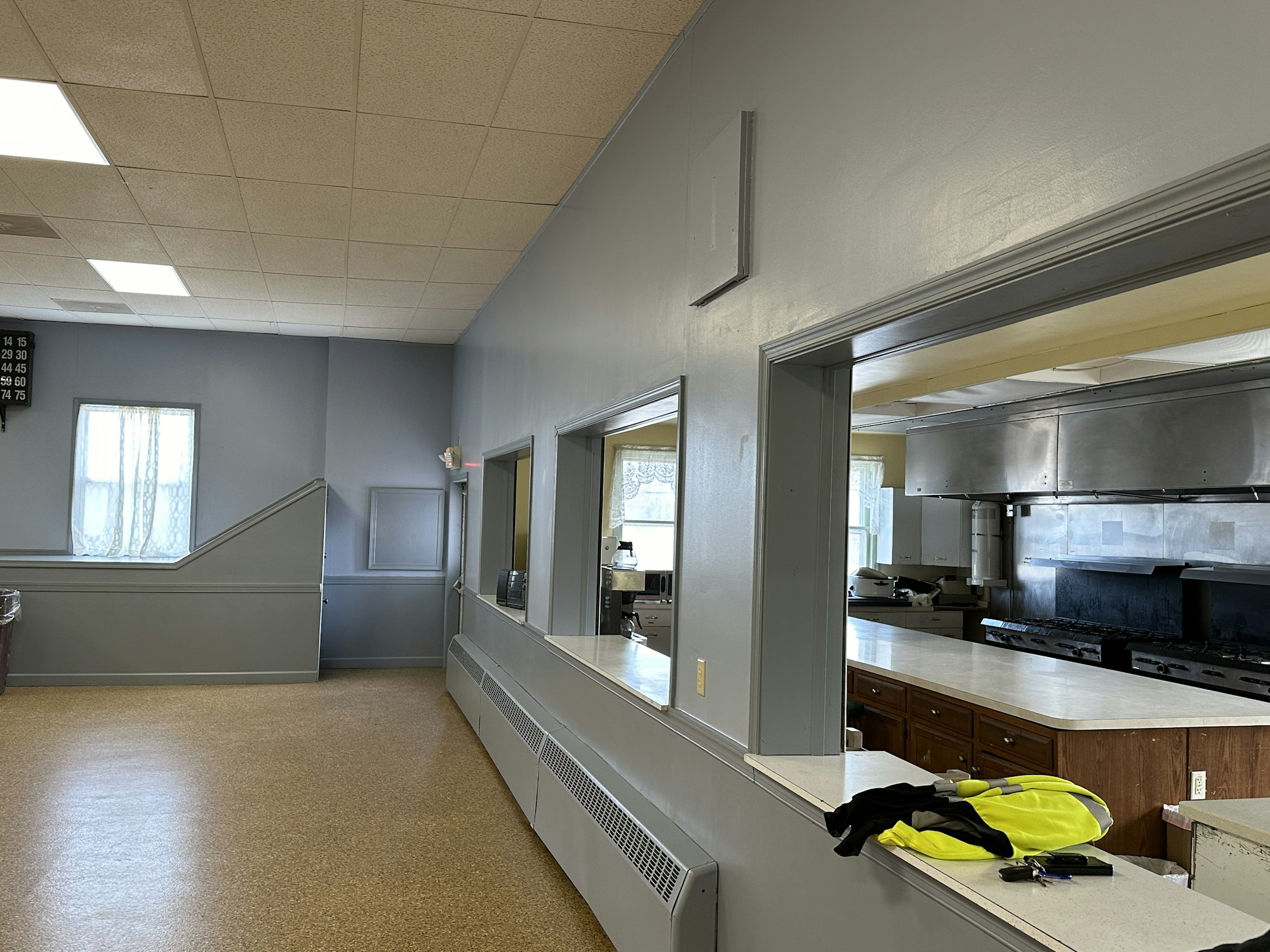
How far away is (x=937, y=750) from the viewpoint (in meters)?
→ 3.96

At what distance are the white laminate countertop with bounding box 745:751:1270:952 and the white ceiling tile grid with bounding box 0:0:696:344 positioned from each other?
2477mm

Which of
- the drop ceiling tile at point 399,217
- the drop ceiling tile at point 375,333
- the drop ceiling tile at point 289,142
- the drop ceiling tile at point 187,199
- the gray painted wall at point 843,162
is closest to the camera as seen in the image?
the gray painted wall at point 843,162

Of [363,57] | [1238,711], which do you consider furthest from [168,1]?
[1238,711]

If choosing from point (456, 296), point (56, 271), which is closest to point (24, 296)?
point (56, 271)

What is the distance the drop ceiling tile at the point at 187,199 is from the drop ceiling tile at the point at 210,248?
118mm

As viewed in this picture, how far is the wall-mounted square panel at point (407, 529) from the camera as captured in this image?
Answer: 8906 millimetres

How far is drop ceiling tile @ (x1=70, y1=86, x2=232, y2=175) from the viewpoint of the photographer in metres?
3.61

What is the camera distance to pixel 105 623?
764cm

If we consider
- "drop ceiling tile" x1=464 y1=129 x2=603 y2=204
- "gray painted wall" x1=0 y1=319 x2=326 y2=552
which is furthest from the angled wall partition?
"drop ceiling tile" x1=464 y1=129 x2=603 y2=204

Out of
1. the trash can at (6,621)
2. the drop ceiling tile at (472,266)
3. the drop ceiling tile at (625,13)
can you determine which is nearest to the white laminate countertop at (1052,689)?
the drop ceiling tile at (625,13)

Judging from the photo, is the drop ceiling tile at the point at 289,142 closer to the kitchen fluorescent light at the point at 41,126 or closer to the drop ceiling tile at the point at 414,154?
the drop ceiling tile at the point at 414,154

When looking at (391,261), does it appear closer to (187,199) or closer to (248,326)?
(187,199)

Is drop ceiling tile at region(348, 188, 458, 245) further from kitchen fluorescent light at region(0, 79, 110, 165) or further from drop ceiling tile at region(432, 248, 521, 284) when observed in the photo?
kitchen fluorescent light at region(0, 79, 110, 165)

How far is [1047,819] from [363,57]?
10.0ft
